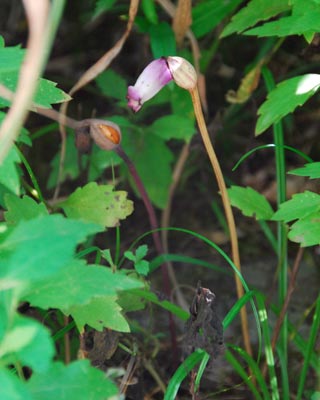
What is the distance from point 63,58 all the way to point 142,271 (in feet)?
4.02

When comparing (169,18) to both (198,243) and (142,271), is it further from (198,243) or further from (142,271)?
(142,271)

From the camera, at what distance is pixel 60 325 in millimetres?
1526

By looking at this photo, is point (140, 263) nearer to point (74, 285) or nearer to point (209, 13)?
point (74, 285)

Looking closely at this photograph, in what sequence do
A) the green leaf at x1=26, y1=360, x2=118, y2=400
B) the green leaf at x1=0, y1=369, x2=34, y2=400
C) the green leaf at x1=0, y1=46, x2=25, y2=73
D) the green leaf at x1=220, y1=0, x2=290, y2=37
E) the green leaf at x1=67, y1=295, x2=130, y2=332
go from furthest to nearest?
the green leaf at x1=220, y1=0, x2=290, y2=37 → the green leaf at x1=67, y1=295, x2=130, y2=332 → the green leaf at x1=0, y1=46, x2=25, y2=73 → the green leaf at x1=26, y1=360, x2=118, y2=400 → the green leaf at x1=0, y1=369, x2=34, y2=400

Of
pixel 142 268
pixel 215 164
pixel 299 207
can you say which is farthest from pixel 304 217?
pixel 142 268

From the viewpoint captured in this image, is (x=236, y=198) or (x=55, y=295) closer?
(x=55, y=295)

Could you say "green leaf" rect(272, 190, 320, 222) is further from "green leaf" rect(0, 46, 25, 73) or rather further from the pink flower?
"green leaf" rect(0, 46, 25, 73)

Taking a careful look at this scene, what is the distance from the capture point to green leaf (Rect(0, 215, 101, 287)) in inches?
33.0

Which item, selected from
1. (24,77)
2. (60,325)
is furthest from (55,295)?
(60,325)

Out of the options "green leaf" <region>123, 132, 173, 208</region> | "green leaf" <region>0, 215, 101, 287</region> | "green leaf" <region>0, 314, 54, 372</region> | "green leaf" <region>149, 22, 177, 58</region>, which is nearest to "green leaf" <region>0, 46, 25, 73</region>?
"green leaf" <region>0, 215, 101, 287</region>

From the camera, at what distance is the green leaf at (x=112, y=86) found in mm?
1899

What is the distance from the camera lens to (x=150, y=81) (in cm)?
135

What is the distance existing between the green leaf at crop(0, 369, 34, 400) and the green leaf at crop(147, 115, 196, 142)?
1.00 metres

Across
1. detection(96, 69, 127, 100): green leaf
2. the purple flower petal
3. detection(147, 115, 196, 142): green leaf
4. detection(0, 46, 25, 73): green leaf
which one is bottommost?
detection(147, 115, 196, 142): green leaf
